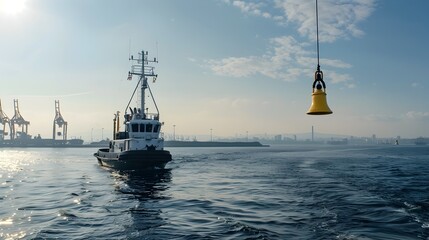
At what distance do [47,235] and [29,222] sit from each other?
9.92 ft

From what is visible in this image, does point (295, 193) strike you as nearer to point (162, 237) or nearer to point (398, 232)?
point (398, 232)

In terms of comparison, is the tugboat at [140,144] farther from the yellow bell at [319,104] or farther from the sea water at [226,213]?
the yellow bell at [319,104]

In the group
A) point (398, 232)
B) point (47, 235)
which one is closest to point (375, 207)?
point (398, 232)

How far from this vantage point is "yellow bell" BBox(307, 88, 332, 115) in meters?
6.07

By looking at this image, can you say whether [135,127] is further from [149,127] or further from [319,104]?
[319,104]

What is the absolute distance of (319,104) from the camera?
20.4ft

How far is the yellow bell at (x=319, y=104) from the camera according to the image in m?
6.07

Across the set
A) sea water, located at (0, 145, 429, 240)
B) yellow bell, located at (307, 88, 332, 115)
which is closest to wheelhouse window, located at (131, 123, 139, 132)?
sea water, located at (0, 145, 429, 240)

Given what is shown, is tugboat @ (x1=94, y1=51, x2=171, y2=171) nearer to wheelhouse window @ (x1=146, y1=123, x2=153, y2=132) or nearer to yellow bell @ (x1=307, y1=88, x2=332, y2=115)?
wheelhouse window @ (x1=146, y1=123, x2=153, y2=132)

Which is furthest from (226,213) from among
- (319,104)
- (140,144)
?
(140,144)

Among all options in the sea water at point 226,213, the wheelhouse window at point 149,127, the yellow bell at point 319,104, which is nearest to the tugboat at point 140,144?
the wheelhouse window at point 149,127

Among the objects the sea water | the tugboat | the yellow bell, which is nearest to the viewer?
the yellow bell

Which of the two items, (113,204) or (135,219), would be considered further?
(113,204)

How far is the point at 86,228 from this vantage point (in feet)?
44.1
